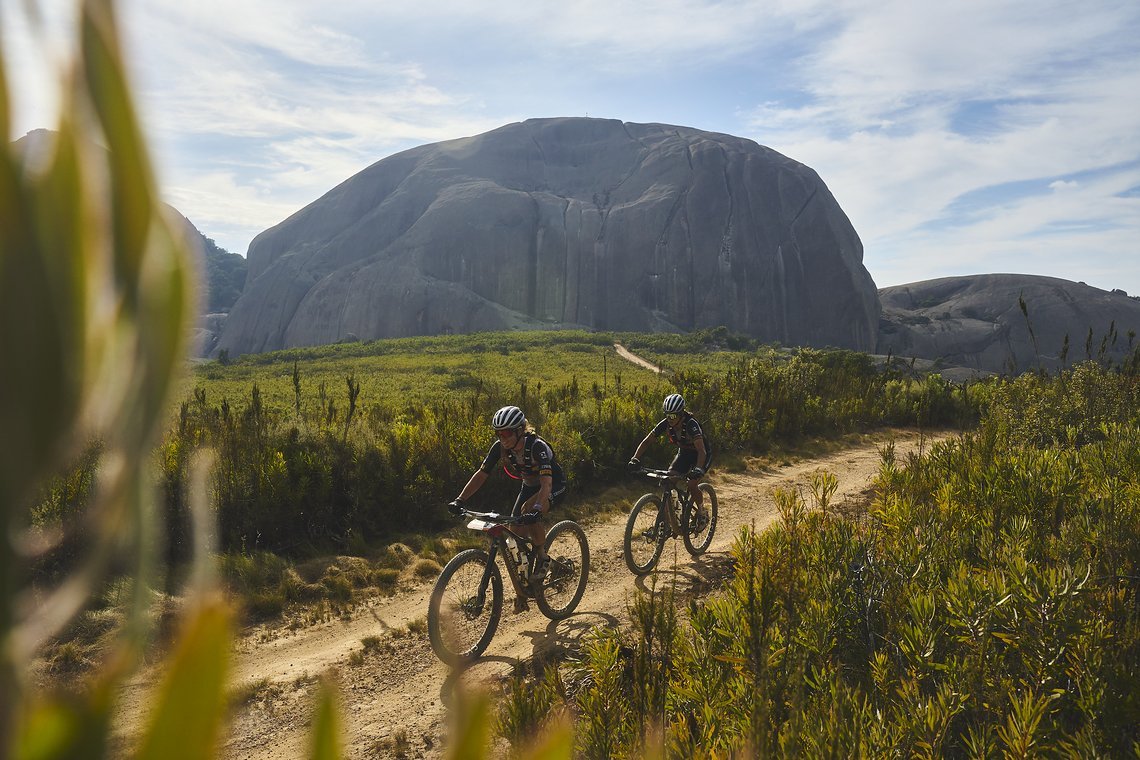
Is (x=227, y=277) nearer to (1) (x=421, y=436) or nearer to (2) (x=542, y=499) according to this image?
(1) (x=421, y=436)

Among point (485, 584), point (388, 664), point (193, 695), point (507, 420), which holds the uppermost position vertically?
point (193, 695)

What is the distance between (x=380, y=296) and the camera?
66.4 meters

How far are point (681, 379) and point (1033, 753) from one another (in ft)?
44.0

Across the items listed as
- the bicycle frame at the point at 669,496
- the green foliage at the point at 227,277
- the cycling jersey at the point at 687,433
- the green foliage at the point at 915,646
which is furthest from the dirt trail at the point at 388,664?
the green foliage at the point at 227,277

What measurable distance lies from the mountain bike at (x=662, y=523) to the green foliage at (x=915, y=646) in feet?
8.23

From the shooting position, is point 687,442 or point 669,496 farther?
point 687,442

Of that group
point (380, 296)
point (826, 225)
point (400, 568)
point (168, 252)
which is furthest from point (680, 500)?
point (826, 225)

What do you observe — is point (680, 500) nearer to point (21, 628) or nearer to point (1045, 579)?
point (1045, 579)

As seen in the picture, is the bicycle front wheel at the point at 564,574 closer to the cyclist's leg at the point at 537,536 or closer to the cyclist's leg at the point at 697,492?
the cyclist's leg at the point at 537,536

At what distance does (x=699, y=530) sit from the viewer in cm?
823

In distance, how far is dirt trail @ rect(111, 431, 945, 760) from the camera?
16.1ft

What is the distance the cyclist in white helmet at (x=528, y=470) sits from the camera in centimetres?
596

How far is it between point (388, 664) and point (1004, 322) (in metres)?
71.0

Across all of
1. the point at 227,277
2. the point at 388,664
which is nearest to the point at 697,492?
the point at 388,664
